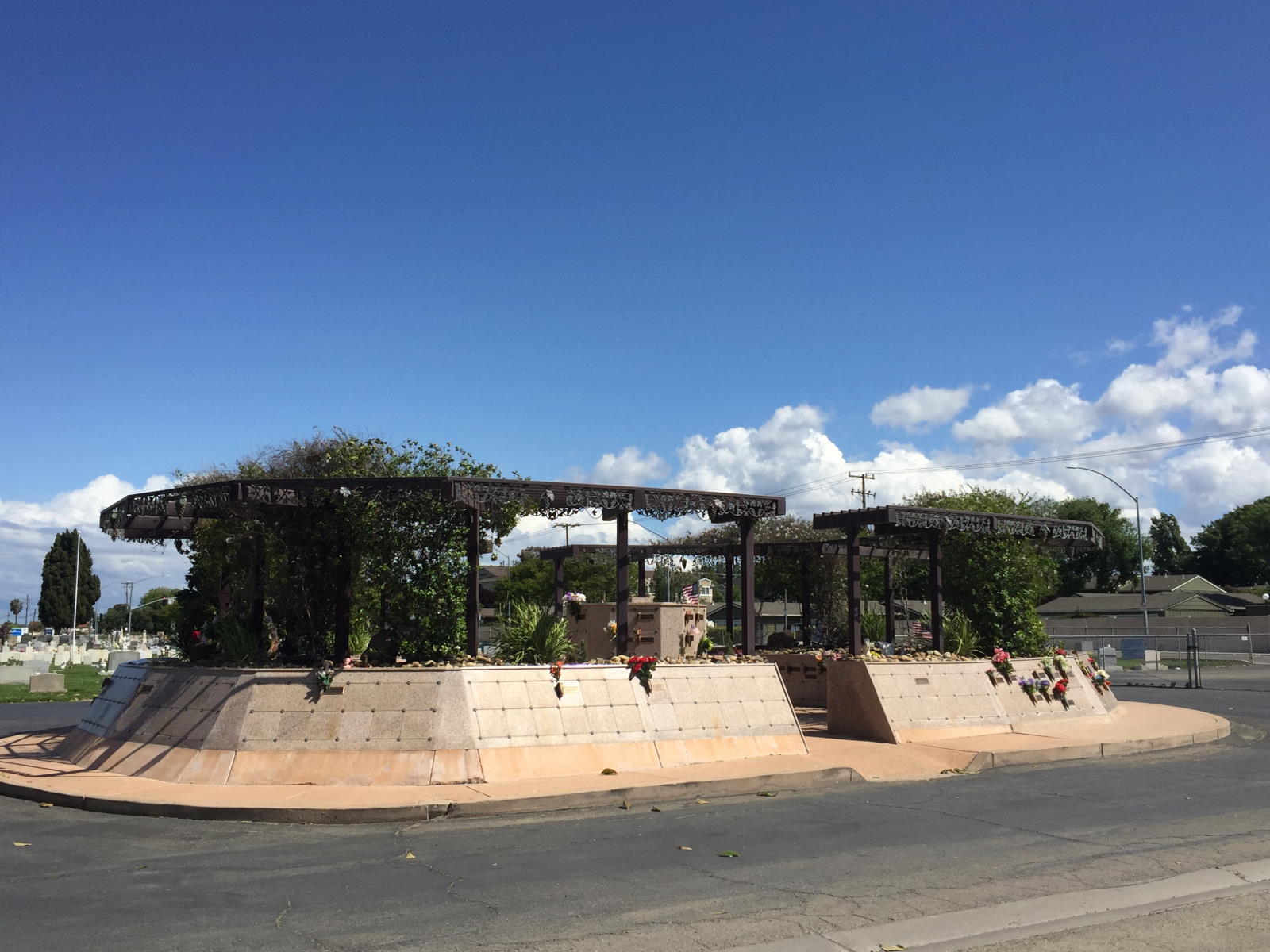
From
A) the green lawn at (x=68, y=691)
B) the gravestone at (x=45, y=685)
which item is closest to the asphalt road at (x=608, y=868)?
the green lawn at (x=68, y=691)

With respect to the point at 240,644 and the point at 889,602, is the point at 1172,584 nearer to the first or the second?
the point at 889,602

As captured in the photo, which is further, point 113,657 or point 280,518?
point 113,657

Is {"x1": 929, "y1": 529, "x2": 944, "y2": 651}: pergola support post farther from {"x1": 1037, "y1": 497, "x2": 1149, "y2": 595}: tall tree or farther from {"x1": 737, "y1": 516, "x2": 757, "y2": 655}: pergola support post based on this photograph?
{"x1": 1037, "y1": 497, "x2": 1149, "y2": 595}: tall tree

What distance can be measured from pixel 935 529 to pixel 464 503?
8973 mm

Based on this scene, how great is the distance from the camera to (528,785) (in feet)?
Result: 35.4

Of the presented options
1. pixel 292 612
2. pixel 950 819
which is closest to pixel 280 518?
pixel 292 612

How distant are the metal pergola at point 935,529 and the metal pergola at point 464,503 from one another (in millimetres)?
2330

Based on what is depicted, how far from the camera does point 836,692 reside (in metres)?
15.5

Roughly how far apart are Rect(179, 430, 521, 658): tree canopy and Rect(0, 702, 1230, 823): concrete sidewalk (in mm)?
2700

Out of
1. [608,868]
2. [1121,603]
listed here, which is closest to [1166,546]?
[1121,603]

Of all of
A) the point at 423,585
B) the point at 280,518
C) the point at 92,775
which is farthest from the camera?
the point at 280,518

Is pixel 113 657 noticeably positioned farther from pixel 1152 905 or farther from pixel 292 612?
pixel 1152 905

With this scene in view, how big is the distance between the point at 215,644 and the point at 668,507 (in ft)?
22.0

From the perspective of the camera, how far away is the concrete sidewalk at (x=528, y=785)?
9.75 metres
